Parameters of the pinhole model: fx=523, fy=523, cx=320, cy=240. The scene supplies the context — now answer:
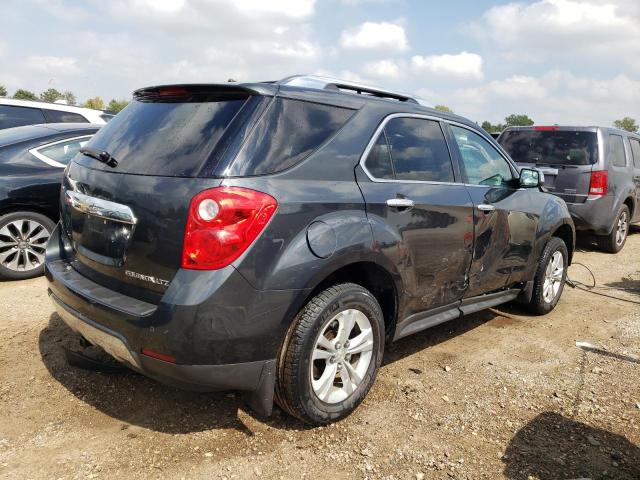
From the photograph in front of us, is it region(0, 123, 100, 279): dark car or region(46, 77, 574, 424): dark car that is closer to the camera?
region(46, 77, 574, 424): dark car

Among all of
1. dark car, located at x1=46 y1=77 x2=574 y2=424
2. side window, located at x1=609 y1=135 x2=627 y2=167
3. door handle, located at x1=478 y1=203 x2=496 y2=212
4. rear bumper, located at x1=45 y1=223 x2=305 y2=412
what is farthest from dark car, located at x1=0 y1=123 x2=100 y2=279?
side window, located at x1=609 y1=135 x2=627 y2=167

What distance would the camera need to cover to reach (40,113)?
24.7ft

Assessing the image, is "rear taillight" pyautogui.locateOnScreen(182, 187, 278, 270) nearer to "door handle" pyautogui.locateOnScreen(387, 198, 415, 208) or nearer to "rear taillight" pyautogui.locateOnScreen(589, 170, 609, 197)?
"door handle" pyautogui.locateOnScreen(387, 198, 415, 208)

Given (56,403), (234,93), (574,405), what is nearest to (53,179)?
(56,403)

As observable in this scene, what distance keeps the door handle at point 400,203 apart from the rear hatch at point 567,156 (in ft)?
15.6

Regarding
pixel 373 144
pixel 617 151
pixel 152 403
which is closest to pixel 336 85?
pixel 373 144

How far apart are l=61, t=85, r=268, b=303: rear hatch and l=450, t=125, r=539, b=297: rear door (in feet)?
Answer: 6.13

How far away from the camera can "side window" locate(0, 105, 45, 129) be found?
7289mm

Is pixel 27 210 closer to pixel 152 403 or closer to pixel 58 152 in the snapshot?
pixel 58 152

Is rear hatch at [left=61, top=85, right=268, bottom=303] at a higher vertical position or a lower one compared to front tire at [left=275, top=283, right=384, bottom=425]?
higher

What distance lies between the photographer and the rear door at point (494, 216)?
373 cm

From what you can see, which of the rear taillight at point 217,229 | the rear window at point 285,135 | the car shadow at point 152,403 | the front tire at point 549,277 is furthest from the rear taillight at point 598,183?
the rear taillight at point 217,229

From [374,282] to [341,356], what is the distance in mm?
485

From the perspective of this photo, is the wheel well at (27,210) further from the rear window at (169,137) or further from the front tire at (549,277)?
the front tire at (549,277)
